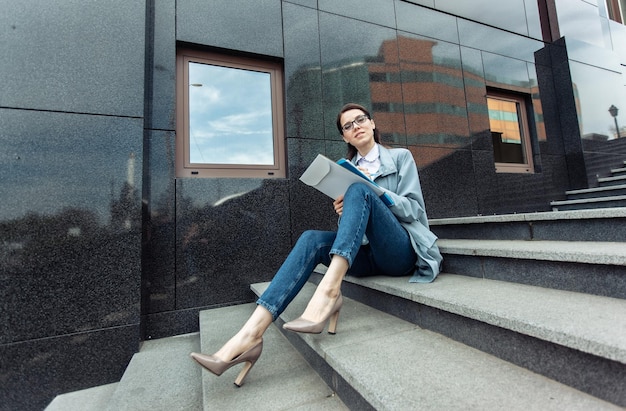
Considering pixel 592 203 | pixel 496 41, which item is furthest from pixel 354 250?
pixel 496 41

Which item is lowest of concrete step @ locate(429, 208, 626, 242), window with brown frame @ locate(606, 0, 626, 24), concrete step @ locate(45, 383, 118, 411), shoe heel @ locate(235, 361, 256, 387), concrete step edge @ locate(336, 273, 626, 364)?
concrete step @ locate(45, 383, 118, 411)

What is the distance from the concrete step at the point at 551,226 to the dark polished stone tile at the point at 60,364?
3.00 metres

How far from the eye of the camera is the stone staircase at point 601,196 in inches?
133

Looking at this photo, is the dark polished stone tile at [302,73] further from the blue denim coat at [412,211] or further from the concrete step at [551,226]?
the concrete step at [551,226]

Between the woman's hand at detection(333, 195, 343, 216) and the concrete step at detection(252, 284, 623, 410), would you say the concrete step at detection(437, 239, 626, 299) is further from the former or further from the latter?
Answer: the woman's hand at detection(333, 195, 343, 216)

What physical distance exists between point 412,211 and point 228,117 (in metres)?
2.37

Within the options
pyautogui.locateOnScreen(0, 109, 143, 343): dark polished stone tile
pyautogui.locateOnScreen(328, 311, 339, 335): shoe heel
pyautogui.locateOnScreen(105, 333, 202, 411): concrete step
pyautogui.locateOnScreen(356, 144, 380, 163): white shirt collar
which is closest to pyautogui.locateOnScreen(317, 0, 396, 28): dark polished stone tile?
pyautogui.locateOnScreen(356, 144, 380, 163): white shirt collar

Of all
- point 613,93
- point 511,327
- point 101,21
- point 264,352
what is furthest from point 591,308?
point 613,93

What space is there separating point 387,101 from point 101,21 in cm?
320

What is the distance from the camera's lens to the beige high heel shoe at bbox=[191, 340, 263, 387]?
1.31 meters

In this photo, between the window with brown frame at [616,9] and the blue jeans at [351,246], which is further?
the window with brown frame at [616,9]

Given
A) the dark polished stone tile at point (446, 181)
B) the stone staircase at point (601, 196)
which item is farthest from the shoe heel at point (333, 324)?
the stone staircase at point (601, 196)

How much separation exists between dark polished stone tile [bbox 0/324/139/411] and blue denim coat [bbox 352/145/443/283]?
2256 millimetres

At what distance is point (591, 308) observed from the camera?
1110 millimetres
